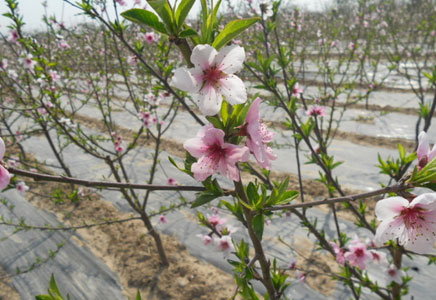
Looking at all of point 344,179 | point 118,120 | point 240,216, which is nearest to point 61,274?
point 240,216

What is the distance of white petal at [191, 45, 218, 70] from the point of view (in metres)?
0.63

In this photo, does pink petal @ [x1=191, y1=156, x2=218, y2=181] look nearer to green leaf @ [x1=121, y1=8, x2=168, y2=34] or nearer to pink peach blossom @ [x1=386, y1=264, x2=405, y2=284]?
green leaf @ [x1=121, y1=8, x2=168, y2=34]

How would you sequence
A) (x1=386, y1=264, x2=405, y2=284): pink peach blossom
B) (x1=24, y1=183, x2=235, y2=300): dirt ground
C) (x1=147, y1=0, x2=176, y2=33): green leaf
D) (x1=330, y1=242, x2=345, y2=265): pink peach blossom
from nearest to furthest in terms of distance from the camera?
1. (x1=147, y1=0, x2=176, y2=33): green leaf
2. (x1=386, y1=264, x2=405, y2=284): pink peach blossom
3. (x1=330, y1=242, x2=345, y2=265): pink peach blossom
4. (x1=24, y1=183, x2=235, y2=300): dirt ground

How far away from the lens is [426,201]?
646 millimetres

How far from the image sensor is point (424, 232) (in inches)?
29.5

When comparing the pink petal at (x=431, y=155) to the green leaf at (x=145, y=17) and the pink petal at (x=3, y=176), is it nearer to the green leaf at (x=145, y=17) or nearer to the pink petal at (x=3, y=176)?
the green leaf at (x=145, y=17)

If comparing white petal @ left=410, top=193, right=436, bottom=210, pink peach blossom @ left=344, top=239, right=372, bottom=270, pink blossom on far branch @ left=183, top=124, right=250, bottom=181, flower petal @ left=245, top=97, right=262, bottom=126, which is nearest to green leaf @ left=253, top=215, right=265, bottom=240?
pink blossom on far branch @ left=183, top=124, right=250, bottom=181

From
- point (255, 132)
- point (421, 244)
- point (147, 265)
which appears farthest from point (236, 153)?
point (147, 265)

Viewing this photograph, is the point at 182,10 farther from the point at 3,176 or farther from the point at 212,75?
the point at 3,176

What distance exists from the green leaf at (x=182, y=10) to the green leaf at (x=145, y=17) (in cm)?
4

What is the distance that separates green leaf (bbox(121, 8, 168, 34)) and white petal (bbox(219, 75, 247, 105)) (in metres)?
0.17

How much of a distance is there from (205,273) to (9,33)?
3478 mm

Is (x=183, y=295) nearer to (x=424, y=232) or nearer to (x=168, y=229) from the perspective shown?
(x=168, y=229)

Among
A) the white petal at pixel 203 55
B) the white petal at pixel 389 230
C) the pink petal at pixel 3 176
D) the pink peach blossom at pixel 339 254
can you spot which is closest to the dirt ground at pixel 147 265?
the pink peach blossom at pixel 339 254
